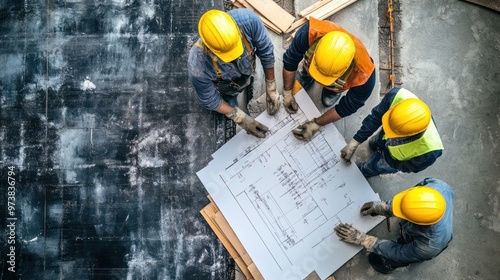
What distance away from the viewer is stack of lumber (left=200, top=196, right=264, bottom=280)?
5195 millimetres

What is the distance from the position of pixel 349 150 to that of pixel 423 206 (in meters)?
1.18

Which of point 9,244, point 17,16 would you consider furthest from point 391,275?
point 17,16

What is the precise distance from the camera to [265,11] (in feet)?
18.5

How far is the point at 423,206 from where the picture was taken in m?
4.05

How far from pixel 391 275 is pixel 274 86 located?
267 centimetres

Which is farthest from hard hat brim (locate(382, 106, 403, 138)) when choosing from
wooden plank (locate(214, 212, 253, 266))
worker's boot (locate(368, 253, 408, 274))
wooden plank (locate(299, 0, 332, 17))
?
wooden plank (locate(214, 212, 253, 266))

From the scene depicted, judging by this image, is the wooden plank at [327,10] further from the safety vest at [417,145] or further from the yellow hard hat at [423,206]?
the yellow hard hat at [423,206]

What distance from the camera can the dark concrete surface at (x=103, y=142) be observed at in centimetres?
541

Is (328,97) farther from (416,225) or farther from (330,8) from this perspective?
(416,225)

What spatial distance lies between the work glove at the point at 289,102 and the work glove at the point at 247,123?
353mm

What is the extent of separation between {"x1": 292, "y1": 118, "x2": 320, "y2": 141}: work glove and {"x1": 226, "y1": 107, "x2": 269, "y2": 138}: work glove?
381 millimetres

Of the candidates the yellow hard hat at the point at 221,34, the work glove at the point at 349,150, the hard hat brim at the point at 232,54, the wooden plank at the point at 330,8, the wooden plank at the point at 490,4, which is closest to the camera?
the yellow hard hat at the point at 221,34

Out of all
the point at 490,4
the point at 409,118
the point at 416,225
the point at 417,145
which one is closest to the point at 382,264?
the point at 416,225

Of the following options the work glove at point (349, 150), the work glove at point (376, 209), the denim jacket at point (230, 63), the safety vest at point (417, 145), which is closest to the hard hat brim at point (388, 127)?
the safety vest at point (417, 145)
